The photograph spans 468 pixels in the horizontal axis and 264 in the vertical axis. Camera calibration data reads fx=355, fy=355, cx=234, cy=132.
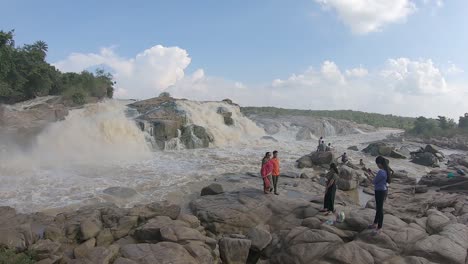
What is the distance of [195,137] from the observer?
2969 cm

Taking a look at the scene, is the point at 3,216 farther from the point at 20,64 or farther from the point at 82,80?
the point at 82,80

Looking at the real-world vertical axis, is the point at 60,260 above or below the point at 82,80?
below

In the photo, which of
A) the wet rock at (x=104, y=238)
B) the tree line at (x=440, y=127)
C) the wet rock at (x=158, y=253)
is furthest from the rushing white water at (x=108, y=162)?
the tree line at (x=440, y=127)

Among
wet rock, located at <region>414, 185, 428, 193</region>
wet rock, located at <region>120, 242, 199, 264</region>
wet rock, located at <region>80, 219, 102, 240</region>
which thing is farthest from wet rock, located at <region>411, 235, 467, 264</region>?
wet rock, located at <region>414, 185, 428, 193</region>

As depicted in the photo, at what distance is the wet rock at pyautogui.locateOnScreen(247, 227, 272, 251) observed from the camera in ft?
29.7

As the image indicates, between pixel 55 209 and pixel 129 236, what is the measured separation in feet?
15.3

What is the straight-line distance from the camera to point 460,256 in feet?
24.1

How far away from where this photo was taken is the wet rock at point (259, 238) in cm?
905

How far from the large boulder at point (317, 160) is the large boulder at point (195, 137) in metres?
9.44

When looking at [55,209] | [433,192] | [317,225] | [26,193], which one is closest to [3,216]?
[55,209]

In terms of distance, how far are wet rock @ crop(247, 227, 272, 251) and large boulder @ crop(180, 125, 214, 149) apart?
1977cm

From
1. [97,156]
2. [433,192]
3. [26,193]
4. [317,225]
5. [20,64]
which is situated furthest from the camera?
[20,64]

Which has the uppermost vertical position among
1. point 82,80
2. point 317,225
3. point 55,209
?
point 82,80

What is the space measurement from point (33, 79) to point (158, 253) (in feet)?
111
